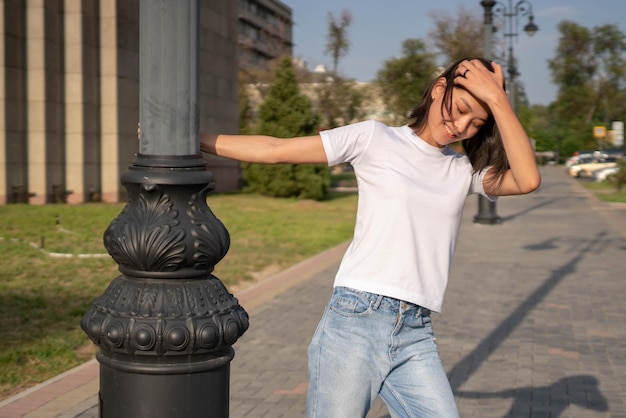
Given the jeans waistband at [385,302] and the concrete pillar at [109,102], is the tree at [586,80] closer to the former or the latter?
the concrete pillar at [109,102]

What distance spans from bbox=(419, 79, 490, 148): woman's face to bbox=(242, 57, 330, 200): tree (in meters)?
25.8

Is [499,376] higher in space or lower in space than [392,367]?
lower

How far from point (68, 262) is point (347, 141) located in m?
9.72

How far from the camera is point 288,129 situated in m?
29.7

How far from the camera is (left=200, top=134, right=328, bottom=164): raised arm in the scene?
2.81m

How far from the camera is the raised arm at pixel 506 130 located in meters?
2.88

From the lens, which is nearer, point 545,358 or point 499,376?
point 499,376

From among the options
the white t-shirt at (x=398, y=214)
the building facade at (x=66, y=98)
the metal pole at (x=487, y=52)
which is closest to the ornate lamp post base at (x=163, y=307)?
the white t-shirt at (x=398, y=214)

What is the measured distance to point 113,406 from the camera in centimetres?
268

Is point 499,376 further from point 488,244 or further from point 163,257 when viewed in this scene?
point 488,244

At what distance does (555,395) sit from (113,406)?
4.14 meters

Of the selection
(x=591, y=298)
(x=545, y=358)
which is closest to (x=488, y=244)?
(x=591, y=298)

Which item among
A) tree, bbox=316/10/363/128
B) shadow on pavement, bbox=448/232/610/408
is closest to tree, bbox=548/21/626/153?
tree, bbox=316/10/363/128

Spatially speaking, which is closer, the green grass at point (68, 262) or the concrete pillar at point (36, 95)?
the green grass at point (68, 262)
